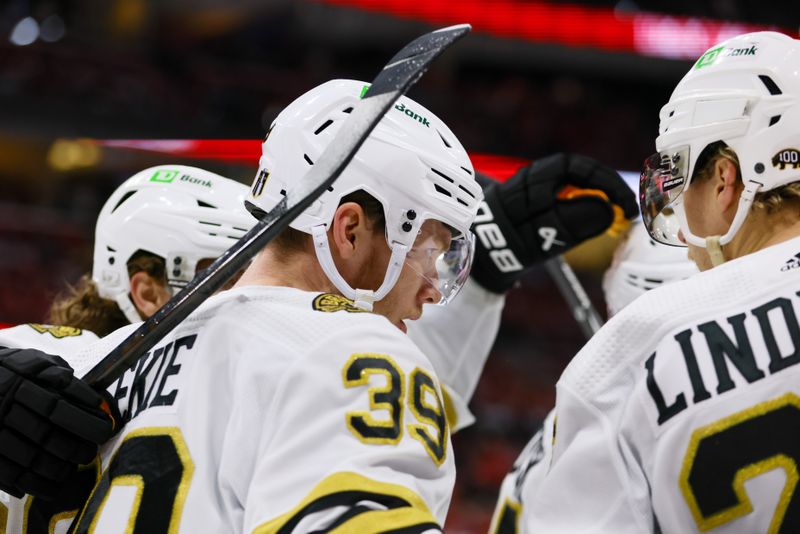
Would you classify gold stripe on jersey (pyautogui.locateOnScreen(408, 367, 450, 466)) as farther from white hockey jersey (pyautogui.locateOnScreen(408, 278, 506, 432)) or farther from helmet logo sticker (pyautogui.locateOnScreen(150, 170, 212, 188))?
white hockey jersey (pyautogui.locateOnScreen(408, 278, 506, 432))

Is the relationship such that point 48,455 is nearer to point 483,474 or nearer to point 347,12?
point 483,474

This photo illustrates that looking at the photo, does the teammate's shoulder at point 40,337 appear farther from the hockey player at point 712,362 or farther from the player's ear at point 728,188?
the player's ear at point 728,188

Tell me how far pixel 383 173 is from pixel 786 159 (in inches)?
27.9

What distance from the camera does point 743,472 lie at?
1585 millimetres

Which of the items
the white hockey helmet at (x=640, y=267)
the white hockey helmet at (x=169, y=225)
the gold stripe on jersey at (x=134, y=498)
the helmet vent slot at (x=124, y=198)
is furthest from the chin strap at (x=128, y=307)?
the white hockey helmet at (x=640, y=267)

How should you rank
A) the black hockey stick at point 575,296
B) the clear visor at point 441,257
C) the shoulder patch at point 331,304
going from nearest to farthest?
the shoulder patch at point 331,304 < the clear visor at point 441,257 < the black hockey stick at point 575,296

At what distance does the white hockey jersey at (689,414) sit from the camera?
1584 mm

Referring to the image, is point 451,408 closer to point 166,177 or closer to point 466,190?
point 166,177

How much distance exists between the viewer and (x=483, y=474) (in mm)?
9250

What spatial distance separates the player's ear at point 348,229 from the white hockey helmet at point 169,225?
74 cm

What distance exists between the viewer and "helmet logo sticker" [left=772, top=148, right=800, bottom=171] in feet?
5.92

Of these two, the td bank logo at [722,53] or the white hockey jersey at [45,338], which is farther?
the white hockey jersey at [45,338]

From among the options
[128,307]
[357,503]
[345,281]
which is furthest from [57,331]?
[357,503]

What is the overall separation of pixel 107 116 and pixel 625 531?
1006cm
